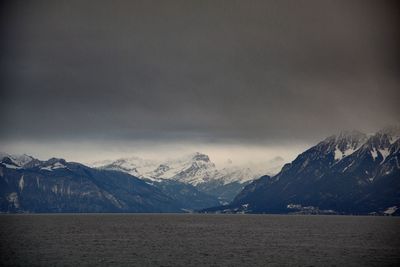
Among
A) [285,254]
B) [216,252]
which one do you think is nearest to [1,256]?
[216,252]

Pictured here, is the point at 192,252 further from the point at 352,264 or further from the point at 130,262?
the point at 352,264

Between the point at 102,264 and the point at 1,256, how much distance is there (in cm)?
3202

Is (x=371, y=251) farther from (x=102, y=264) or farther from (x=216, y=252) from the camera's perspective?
(x=102, y=264)

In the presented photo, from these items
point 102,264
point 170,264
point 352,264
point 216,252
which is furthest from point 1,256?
point 352,264

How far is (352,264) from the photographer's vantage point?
163 meters

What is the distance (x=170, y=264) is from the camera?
6363 inches

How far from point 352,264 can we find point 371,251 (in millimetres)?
38290

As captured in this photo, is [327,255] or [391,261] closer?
[391,261]

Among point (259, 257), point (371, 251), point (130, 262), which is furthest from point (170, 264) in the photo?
point (371, 251)

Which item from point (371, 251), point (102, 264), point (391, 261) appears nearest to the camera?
point (102, 264)

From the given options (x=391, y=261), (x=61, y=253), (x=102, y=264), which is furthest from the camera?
(x=61, y=253)

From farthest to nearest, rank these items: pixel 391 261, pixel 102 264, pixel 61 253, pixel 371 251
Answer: pixel 371 251 < pixel 61 253 < pixel 391 261 < pixel 102 264

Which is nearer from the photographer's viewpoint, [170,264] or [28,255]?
[170,264]

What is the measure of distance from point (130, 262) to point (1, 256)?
3639 centimetres
